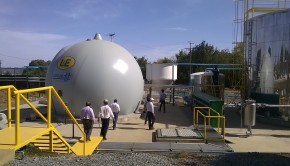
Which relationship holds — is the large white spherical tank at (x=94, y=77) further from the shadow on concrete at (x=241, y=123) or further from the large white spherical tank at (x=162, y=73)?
the large white spherical tank at (x=162, y=73)

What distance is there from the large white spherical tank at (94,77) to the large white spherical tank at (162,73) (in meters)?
14.3

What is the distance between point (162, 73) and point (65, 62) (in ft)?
54.1

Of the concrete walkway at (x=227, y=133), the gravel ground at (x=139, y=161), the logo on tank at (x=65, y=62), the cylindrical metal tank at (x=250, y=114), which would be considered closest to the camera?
the gravel ground at (x=139, y=161)

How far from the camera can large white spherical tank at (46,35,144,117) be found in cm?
1791

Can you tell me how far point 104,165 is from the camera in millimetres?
7164

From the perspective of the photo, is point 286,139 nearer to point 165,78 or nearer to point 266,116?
point 266,116

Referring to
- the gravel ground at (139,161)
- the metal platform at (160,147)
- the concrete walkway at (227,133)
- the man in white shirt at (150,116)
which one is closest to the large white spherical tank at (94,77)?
Answer: the concrete walkway at (227,133)

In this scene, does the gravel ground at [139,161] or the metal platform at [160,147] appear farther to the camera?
the metal platform at [160,147]

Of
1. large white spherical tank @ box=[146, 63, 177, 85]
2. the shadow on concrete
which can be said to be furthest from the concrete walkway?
large white spherical tank @ box=[146, 63, 177, 85]

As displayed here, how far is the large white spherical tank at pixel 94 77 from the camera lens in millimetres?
17906

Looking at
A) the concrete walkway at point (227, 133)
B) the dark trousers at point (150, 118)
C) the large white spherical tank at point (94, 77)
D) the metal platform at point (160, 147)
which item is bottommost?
the concrete walkway at point (227, 133)

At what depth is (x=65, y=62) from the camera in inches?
741

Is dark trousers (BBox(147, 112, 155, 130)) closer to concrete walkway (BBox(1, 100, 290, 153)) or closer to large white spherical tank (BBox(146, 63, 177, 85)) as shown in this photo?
concrete walkway (BBox(1, 100, 290, 153))

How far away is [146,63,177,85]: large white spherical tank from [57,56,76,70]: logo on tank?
627 inches
